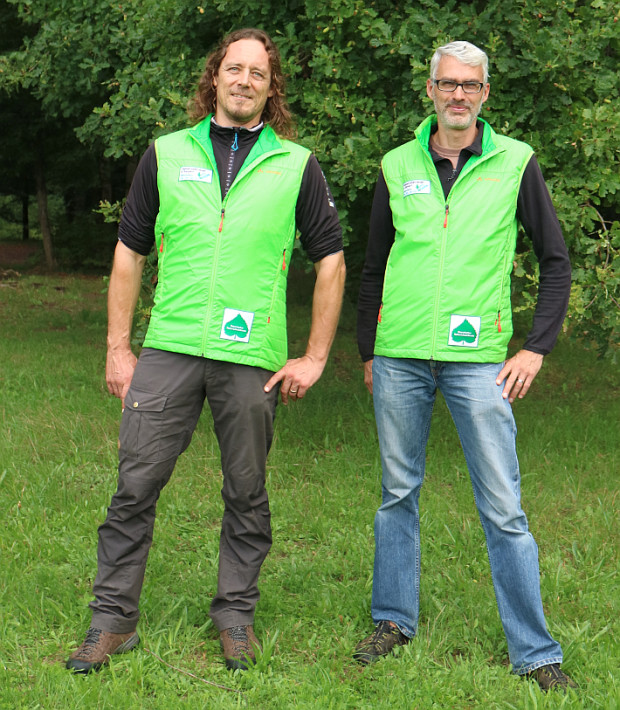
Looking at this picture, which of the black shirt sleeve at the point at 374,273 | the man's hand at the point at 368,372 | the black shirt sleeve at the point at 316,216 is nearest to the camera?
the black shirt sleeve at the point at 316,216

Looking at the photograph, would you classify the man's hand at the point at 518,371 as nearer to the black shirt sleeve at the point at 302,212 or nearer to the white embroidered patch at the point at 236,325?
the black shirt sleeve at the point at 302,212

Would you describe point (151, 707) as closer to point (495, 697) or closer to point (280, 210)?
point (495, 697)

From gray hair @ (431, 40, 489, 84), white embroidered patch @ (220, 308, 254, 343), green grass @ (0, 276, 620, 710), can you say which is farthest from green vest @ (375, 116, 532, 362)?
green grass @ (0, 276, 620, 710)

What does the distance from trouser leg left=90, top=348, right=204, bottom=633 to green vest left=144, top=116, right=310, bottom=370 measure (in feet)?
0.37

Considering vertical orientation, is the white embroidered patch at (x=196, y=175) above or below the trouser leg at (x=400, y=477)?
above

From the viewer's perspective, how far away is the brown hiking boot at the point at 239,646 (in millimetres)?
3512

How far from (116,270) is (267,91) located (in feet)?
3.07

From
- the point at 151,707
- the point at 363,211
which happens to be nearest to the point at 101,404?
the point at 363,211

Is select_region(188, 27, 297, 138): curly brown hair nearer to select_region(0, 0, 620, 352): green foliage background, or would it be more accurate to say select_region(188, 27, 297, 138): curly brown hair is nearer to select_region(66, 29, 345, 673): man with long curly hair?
select_region(66, 29, 345, 673): man with long curly hair

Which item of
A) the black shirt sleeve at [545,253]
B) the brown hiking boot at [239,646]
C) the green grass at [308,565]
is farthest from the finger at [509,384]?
the brown hiking boot at [239,646]

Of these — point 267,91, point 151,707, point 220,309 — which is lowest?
point 151,707

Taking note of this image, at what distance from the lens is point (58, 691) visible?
129 inches

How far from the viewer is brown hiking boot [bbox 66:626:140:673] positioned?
134 inches

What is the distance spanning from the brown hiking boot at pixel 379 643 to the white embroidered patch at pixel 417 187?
5.90 feet
